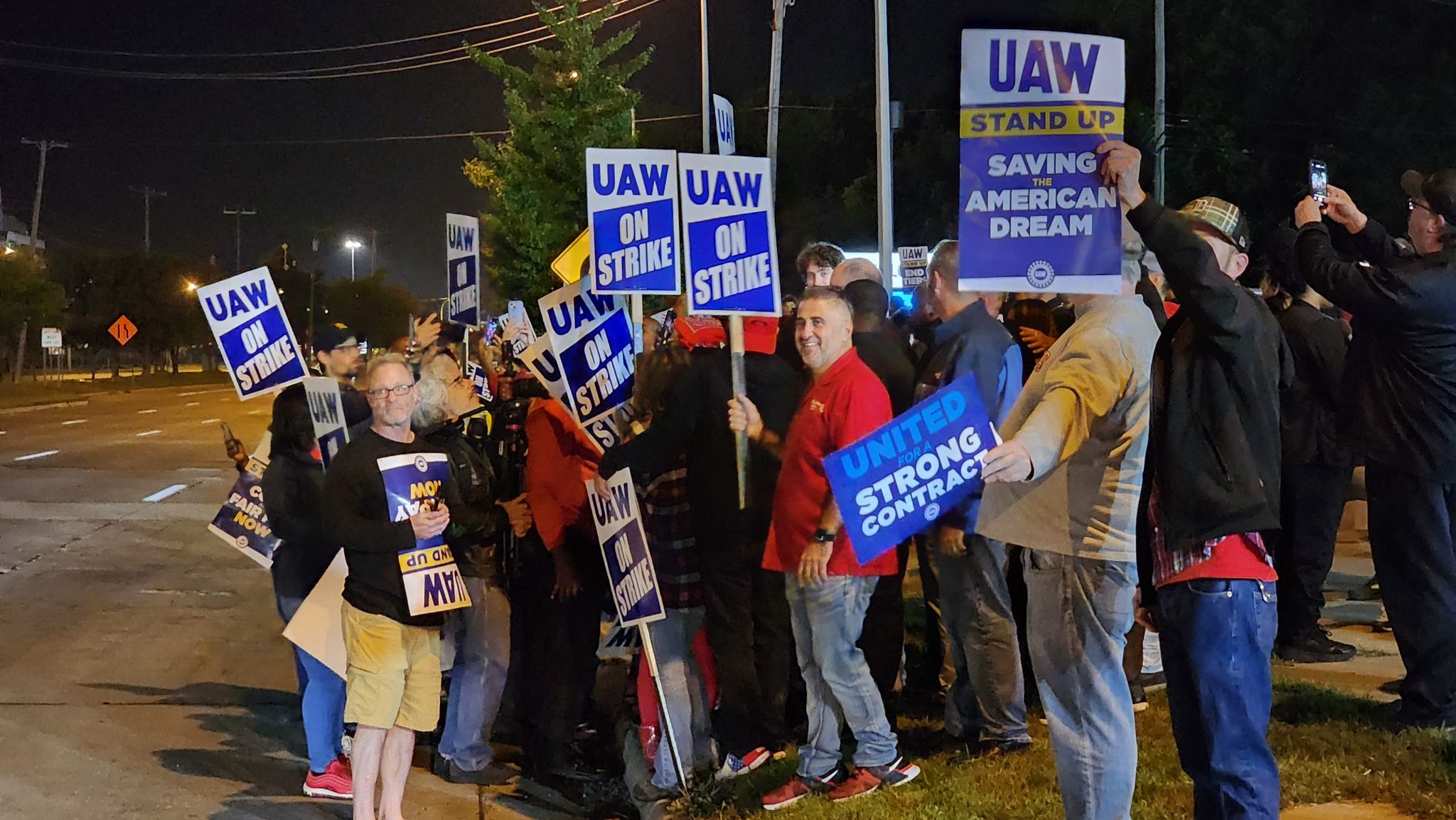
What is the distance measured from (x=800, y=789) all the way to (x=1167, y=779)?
1.49 m

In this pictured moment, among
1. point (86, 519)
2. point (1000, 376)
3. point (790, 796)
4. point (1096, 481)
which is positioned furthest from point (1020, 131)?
point (86, 519)

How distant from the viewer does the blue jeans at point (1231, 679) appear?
385 cm

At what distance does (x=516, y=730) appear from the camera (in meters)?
7.27

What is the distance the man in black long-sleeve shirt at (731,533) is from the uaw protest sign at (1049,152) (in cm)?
210

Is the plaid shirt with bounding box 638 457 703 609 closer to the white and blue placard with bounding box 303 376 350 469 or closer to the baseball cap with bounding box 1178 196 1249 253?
the white and blue placard with bounding box 303 376 350 469

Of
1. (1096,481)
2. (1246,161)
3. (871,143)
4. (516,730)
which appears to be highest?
(871,143)

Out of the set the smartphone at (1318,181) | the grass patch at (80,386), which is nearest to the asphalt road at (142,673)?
the smartphone at (1318,181)

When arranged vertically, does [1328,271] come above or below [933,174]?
below

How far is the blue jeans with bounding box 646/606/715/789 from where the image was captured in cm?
591

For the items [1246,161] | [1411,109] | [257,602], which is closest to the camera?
[257,602]

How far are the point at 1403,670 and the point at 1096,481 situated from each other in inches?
154

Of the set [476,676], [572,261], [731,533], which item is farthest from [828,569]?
[572,261]

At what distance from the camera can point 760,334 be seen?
6531mm

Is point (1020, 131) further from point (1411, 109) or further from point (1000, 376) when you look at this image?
point (1411, 109)
